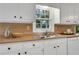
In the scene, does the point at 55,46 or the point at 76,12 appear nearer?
the point at 55,46

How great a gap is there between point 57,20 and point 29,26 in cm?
69

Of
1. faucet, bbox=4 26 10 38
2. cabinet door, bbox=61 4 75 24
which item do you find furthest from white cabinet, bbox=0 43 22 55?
cabinet door, bbox=61 4 75 24

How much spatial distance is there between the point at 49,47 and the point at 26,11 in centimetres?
92

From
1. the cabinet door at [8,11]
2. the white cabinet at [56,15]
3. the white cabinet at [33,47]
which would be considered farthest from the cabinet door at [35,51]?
the white cabinet at [56,15]

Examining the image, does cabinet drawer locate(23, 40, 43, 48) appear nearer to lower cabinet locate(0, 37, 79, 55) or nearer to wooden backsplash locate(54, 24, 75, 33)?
lower cabinet locate(0, 37, 79, 55)

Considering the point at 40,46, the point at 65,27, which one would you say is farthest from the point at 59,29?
the point at 40,46

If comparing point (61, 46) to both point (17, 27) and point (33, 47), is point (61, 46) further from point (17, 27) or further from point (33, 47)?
point (17, 27)

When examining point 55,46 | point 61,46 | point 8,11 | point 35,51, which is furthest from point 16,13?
point 61,46

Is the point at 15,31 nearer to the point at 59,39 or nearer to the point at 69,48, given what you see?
the point at 59,39

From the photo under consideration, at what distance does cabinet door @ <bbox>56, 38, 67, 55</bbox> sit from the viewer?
9.71 feet

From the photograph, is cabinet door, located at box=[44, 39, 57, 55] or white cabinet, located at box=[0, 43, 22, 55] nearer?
white cabinet, located at box=[0, 43, 22, 55]

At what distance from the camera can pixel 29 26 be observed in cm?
333

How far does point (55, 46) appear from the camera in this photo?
2906mm

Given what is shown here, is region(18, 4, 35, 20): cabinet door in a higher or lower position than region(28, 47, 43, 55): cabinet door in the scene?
higher
